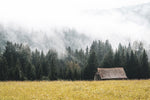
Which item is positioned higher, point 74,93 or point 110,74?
point 74,93

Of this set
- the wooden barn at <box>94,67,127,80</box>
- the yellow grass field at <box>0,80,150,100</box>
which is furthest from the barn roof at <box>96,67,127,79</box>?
the yellow grass field at <box>0,80,150,100</box>

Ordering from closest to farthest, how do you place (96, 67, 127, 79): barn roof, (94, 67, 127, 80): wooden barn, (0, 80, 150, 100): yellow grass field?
1. (0, 80, 150, 100): yellow grass field
2. (94, 67, 127, 80): wooden barn
3. (96, 67, 127, 79): barn roof

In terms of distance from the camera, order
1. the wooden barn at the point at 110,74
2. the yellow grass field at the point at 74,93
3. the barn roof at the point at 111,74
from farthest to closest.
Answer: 1. the barn roof at the point at 111,74
2. the wooden barn at the point at 110,74
3. the yellow grass field at the point at 74,93

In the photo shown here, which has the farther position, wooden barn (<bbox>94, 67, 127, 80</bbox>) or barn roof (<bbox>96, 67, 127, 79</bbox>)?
barn roof (<bbox>96, 67, 127, 79</bbox>)

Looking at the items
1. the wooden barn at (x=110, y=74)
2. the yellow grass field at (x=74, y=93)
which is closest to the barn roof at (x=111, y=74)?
the wooden barn at (x=110, y=74)

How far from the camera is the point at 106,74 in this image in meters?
56.6

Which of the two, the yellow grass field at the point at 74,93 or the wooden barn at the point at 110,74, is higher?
the yellow grass field at the point at 74,93

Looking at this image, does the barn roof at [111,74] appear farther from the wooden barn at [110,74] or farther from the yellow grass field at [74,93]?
the yellow grass field at [74,93]

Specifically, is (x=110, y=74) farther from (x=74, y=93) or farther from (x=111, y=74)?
(x=74, y=93)

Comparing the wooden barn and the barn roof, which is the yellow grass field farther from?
the barn roof

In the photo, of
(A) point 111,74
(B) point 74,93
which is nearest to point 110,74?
(A) point 111,74

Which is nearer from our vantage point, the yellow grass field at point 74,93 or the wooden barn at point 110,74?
the yellow grass field at point 74,93

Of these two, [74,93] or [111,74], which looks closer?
[74,93]

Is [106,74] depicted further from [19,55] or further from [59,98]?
[19,55]
